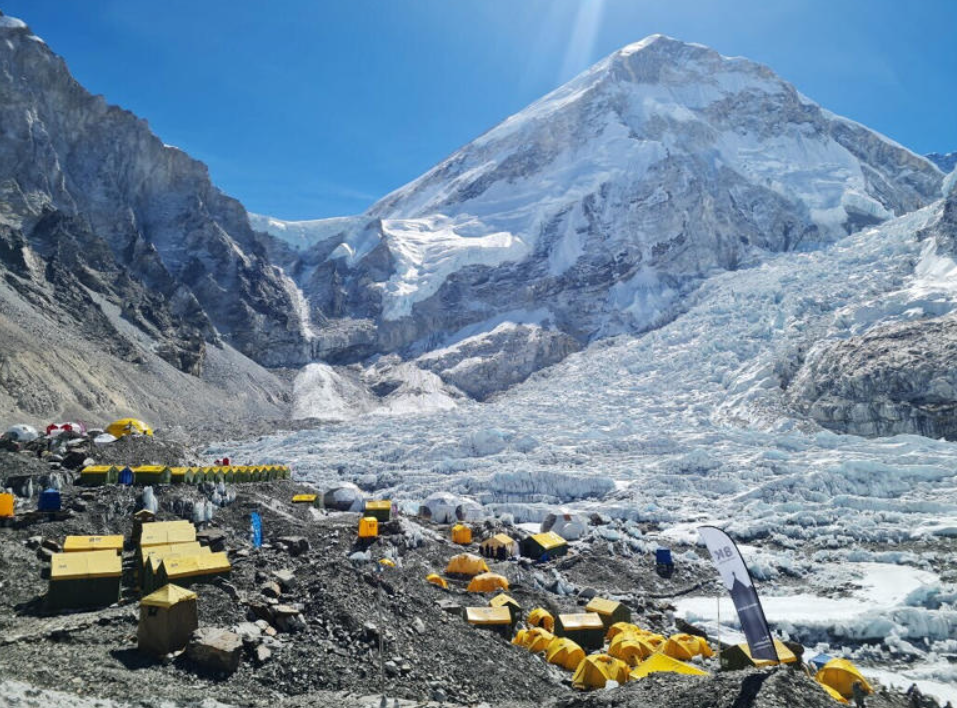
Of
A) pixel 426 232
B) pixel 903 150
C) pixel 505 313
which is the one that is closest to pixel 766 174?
pixel 903 150

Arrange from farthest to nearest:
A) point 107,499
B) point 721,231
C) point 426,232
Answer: point 426,232
point 721,231
point 107,499

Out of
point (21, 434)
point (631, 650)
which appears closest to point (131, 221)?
point (21, 434)

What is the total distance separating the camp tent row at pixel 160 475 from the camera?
72.2 ft

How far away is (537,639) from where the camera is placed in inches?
614

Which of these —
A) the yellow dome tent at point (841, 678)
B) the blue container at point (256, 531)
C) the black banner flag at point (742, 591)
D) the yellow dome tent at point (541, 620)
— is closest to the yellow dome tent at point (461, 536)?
the blue container at point (256, 531)

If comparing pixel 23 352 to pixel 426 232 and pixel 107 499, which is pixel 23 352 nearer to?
pixel 107 499

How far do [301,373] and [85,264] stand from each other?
31.5 m

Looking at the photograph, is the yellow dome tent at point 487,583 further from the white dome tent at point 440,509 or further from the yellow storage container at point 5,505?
the white dome tent at point 440,509

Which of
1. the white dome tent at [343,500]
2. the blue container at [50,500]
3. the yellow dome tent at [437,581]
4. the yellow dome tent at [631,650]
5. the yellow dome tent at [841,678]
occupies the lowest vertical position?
the yellow dome tent at [841,678]

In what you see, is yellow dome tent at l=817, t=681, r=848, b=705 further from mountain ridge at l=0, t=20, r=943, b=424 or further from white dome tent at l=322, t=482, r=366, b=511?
mountain ridge at l=0, t=20, r=943, b=424

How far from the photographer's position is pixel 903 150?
447 ft

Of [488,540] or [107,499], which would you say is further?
[488,540]

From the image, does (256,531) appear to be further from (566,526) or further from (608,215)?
(608,215)

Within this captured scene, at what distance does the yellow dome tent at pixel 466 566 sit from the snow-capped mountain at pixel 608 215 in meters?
69.4
